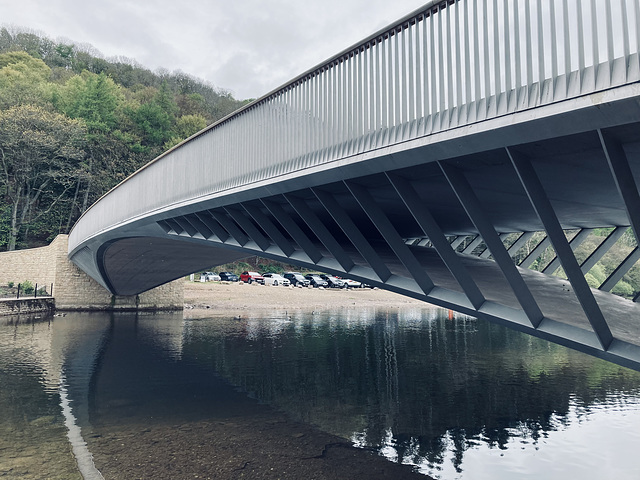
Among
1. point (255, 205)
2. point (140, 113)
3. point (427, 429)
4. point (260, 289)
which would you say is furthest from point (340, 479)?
point (140, 113)

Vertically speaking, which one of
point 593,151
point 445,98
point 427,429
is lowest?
point 427,429

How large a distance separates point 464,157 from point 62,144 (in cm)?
4906

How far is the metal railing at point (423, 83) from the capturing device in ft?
12.7

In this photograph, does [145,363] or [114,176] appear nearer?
[145,363]

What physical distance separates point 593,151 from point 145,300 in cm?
3367

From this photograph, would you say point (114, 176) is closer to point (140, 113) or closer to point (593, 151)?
point (140, 113)

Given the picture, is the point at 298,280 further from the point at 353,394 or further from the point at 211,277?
the point at 353,394

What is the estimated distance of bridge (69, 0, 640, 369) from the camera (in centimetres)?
395

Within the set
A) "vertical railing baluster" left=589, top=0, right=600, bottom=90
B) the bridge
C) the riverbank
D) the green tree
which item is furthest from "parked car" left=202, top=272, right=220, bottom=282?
"vertical railing baluster" left=589, top=0, right=600, bottom=90

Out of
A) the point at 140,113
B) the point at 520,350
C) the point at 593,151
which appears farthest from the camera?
the point at 140,113

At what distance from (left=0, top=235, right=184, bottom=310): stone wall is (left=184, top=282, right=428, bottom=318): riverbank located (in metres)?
2.30

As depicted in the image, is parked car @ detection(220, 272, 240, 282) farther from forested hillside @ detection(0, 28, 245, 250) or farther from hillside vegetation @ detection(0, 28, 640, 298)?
forested hillside @ detection(0, 28, 245, 250)

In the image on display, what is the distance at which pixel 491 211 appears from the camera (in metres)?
8.43

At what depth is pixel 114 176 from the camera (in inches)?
1950
